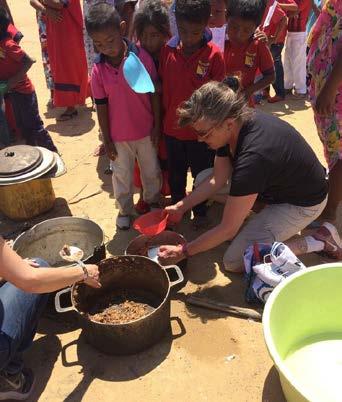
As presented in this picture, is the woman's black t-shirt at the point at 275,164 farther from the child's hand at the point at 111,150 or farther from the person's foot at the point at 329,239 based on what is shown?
the child's hand at the point at 111,150

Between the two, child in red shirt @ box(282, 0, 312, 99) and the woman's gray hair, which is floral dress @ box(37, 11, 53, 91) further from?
the woman's gray hair

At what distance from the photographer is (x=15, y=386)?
205cm

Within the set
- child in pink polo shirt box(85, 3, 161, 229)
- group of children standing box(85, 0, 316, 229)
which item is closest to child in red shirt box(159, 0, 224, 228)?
group of children standing box(85, 0, 316, 229)

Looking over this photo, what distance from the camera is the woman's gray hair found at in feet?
7.27

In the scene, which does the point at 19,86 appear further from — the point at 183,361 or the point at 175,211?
the point at 183,361

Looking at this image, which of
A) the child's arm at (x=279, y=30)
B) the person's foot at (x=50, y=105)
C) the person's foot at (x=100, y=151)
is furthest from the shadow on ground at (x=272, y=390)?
the person's foot at (x=50, y=105)

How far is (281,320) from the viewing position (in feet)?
6.63

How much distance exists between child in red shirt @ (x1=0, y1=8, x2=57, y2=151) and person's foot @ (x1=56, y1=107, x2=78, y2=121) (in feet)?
3.18

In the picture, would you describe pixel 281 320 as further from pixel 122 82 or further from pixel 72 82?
pixel 72 82

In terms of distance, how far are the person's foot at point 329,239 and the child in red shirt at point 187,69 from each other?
0.88 m

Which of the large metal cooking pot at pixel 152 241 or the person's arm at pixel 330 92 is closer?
the person's arm at pixel 330 92

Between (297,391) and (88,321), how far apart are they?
104 centimetres

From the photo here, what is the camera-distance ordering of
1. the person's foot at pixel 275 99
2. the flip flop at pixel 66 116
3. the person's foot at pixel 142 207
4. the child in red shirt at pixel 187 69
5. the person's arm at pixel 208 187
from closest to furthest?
the child in red shirt at pixel 187 69, the person's arm at pixel 208 187, the person's foot at pixel 142 207, the flip flop at pixel 66 116, the person's foot at pixel 275 99

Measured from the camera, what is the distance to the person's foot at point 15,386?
6.66 ft
